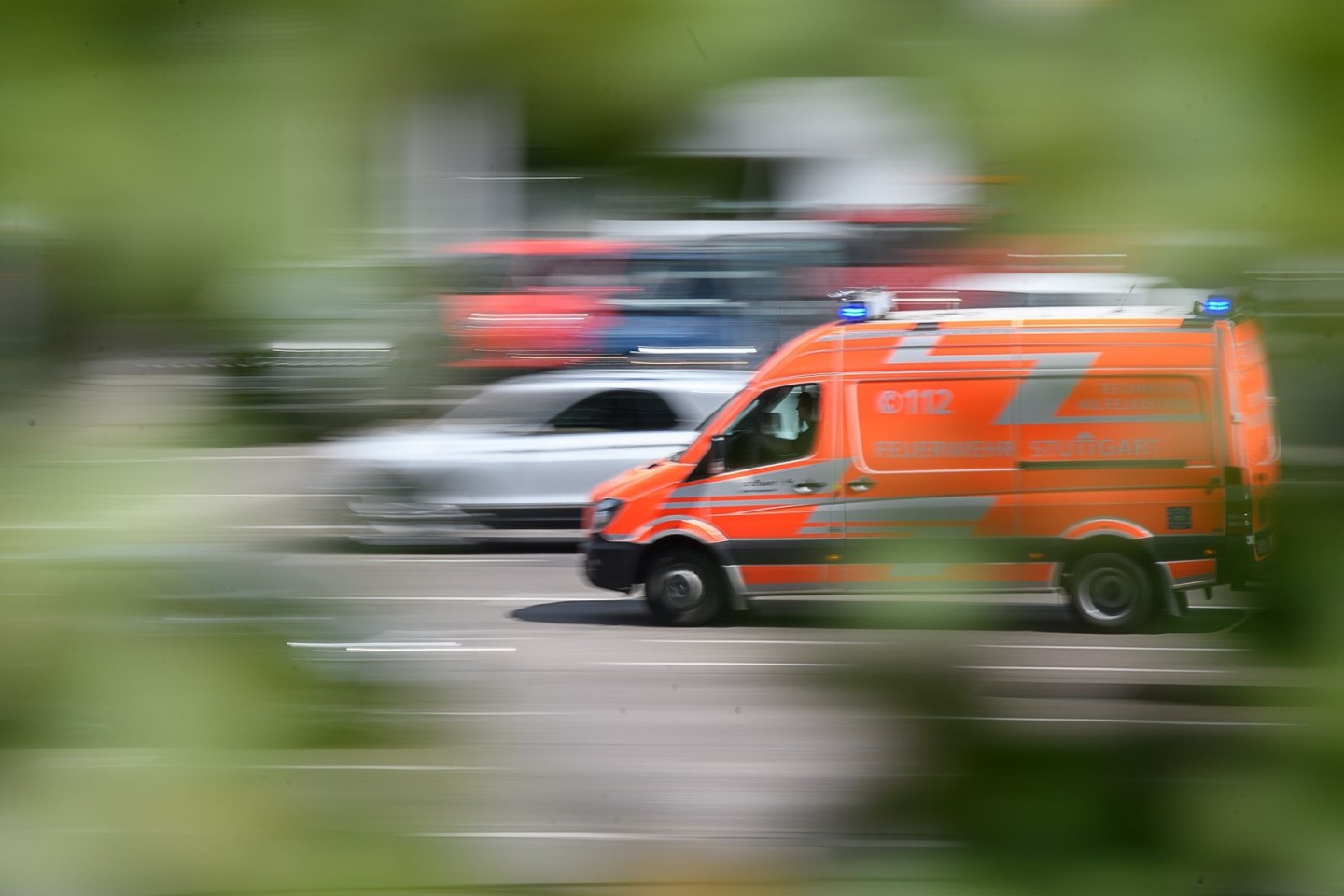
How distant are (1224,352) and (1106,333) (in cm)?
5

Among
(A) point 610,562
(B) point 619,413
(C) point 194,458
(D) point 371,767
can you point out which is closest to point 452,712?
(D) point 371,767

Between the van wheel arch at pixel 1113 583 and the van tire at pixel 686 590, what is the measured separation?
43cm

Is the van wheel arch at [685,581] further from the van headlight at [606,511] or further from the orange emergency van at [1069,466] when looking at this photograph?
the orange emergency van at [1069,466]

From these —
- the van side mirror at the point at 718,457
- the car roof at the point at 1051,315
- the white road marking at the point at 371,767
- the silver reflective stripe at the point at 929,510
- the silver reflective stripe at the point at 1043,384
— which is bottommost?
the white road marking at the point at 371,767

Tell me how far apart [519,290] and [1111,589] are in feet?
0.93

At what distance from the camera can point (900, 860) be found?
68cm

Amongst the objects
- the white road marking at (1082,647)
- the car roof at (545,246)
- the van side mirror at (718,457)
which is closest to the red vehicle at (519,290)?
the car roof at (545,246)

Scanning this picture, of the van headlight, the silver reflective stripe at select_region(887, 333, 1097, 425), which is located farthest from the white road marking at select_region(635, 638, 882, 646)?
the van headlight

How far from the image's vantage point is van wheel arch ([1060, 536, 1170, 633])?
2.19 ft

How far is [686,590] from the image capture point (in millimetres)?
1829

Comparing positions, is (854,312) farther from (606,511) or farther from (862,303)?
(606,511)

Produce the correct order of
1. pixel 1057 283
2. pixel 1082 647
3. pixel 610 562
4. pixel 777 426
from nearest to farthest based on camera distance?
pixel 1057 283
pixel 1082 647
pixel 777 426
pixel 610 562

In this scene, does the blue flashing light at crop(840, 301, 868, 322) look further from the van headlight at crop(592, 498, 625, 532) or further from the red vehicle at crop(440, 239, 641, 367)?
the van headlight at crop(592, 498, 625, 532)

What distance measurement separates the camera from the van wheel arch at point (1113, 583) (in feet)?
2.19
